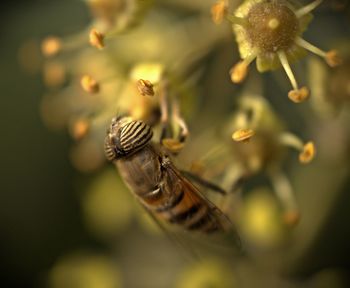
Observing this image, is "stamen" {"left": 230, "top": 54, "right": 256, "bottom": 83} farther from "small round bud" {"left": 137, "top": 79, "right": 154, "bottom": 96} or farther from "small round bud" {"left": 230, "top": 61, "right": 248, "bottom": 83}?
"small round bud" {"left": 137, "top": 79, "right": 154, "bottom": 96}

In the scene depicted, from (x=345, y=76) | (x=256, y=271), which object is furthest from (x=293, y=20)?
(x=256, y=271)

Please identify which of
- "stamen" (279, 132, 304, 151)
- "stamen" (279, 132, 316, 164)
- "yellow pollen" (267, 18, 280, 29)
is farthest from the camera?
"stamen" (279, 132, 304, 151)

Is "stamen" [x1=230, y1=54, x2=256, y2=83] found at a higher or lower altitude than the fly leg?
higher

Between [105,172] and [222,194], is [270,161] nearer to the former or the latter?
[222,194]

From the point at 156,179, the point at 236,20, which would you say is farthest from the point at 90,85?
the point at 236,20

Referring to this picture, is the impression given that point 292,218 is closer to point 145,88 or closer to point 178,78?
point 178,78

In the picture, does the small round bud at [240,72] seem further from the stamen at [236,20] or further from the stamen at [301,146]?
the stamen at [301,146]

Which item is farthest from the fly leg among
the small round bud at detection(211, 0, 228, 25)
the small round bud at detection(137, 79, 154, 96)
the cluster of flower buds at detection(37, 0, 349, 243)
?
the small round bud at detection(211, 0, 228, 25)
